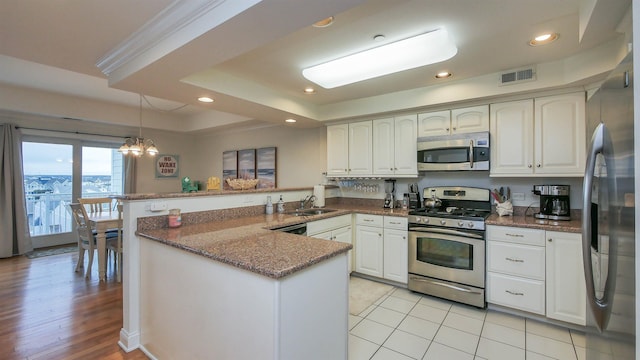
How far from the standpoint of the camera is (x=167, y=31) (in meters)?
1.88

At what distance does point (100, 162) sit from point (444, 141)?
641 cm

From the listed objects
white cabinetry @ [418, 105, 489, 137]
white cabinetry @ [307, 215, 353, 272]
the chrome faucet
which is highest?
white cabinetry @ [418, 105, 489, 137]

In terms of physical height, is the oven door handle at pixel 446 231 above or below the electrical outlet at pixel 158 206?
below

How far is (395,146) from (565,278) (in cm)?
210

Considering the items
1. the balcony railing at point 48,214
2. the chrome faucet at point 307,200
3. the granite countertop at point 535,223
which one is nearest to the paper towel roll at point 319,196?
the chrome faucet at point 307,200

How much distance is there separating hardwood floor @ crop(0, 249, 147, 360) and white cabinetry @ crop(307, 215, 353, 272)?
69.3 inches

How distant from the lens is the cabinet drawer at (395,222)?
3.27 metres

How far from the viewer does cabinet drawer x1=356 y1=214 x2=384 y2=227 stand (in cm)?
345

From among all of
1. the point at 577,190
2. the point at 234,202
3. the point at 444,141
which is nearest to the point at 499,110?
the point at 444,141

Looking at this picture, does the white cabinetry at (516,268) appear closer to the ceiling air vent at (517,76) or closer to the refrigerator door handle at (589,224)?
the ceiling air vent at (517,76)

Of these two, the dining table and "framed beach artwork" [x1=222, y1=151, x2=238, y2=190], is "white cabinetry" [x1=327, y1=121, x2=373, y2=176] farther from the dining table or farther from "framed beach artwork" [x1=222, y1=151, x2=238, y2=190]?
the dining table

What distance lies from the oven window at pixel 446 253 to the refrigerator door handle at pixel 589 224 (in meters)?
1.72

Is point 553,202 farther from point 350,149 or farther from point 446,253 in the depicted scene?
point 350,149

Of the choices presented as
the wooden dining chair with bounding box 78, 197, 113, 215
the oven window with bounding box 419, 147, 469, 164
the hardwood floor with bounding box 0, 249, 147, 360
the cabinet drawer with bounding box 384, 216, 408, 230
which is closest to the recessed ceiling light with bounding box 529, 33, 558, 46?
the oven window with bounding box 419, 147, 469, 164
